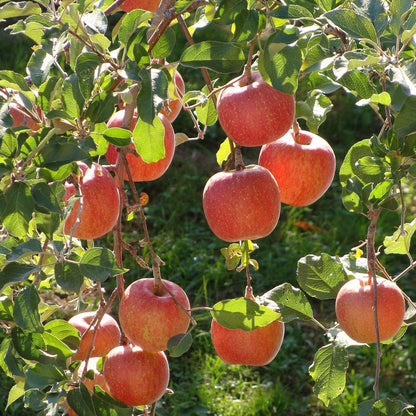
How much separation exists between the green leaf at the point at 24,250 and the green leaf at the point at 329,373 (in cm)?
46

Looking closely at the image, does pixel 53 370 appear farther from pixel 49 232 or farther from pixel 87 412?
pixel 49 232

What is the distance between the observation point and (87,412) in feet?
3.00

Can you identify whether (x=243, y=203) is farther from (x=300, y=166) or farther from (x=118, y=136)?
(x=118, y=136)

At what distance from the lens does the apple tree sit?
747 mm

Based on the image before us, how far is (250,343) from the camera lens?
3.51 ft

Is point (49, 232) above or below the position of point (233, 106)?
below

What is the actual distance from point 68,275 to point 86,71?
9.4 inches

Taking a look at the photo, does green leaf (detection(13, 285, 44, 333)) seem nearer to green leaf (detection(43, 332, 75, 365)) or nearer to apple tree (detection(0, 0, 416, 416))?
apple tree (detection(0, 0, 416, 416))

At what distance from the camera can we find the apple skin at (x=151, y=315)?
0.96 m

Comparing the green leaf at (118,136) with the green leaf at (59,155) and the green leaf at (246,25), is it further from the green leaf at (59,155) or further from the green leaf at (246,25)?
the green leaf at (246,25)

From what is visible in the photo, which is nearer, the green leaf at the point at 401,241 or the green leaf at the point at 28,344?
the green leaf at the point at 28,344

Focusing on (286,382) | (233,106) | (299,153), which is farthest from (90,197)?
(286,382)

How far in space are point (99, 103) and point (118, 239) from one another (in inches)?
9.5

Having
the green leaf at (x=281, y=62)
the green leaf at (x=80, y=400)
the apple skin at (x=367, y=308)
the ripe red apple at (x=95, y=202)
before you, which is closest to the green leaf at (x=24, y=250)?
the ripe red apple at (x=95, y=202)
